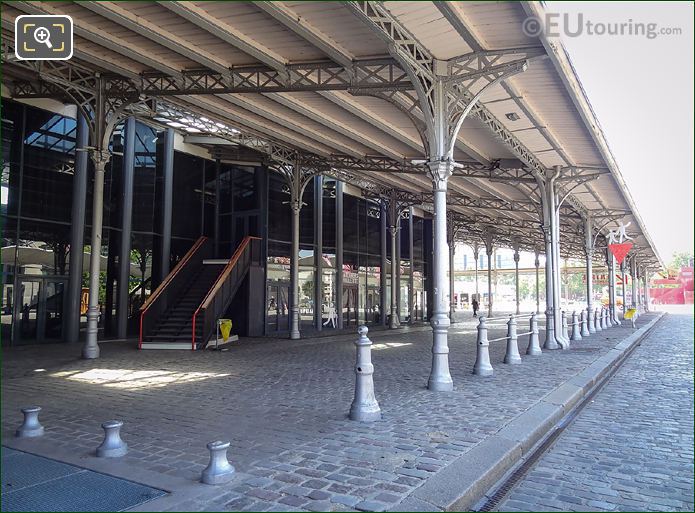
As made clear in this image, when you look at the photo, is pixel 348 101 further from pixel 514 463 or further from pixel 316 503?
pixel 316 503

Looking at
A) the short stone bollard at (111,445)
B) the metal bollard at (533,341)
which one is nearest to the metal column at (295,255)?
the metal bollard at (533,341)

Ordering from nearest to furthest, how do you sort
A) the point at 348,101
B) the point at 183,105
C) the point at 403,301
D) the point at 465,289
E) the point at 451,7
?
the point at 451,7, the point at 348,101, the point at 183,105, the point at 403,301, the point at 465,289

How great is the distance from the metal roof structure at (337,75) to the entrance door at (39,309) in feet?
18.0

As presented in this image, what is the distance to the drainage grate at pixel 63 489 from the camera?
391 centimetres

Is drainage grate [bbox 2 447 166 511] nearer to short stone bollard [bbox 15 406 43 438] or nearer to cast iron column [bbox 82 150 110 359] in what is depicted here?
short stone bollard [bbox 15 406 43 438]

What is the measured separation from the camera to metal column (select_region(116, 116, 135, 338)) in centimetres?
1730

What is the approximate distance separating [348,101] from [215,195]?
10165 mm

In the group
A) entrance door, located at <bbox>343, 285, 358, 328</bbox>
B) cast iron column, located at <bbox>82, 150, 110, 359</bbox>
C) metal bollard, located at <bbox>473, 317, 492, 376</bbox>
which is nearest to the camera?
metal bollard, located at <bbox>473, 317, 492, 376</bbox>

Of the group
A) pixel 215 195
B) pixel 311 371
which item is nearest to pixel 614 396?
pixel 311 371

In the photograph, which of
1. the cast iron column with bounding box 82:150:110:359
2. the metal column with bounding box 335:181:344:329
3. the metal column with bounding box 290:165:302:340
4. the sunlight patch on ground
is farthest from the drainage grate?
the metal column with bounding box 335:181:344:329

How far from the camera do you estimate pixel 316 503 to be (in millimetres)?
3967

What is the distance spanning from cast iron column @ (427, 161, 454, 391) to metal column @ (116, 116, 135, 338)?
1211 cm

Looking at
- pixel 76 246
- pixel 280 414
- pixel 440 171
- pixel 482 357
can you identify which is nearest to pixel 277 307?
pixel 76 246

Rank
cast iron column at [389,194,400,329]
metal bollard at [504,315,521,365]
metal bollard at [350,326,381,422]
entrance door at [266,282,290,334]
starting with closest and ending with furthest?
metal bollard at [350,326,381,422], metal bollard at [504,315,521,365], entrance door at [266,282,290,334], cast iron column at [389,194,400,329]
